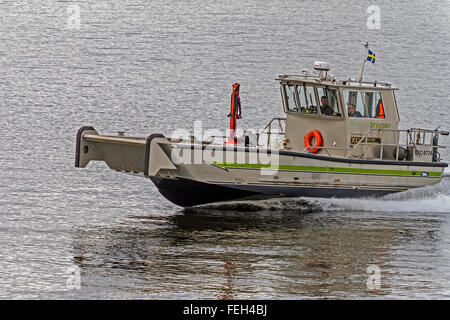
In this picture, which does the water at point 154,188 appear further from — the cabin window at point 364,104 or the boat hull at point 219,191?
the cabin window at point 364,104

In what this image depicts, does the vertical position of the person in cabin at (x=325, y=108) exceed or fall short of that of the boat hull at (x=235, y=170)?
it exceeds it

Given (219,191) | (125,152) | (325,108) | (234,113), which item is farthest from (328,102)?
(125,152)

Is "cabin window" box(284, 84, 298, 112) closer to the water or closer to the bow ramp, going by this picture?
the water

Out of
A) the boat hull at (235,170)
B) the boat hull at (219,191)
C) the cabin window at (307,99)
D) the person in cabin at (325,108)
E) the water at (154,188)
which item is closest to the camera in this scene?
the water at (154,188)

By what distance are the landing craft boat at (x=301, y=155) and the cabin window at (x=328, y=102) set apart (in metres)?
0.02

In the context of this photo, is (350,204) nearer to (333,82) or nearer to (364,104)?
(364,104)

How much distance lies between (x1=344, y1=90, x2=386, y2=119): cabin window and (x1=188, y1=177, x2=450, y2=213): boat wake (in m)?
2.00

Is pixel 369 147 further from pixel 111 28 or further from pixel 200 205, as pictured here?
pixel 111 28

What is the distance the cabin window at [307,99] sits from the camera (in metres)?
23.2

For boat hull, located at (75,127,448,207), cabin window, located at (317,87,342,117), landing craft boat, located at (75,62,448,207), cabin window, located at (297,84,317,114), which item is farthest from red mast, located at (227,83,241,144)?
cabin window, located at (317,87,342,117)

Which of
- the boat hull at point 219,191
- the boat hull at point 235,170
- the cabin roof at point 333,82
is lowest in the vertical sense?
the boat hull at point 219,191

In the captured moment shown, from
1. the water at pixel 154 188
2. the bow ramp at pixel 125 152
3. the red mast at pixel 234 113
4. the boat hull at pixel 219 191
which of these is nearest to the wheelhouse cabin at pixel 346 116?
the boat hull at pixel 219 191

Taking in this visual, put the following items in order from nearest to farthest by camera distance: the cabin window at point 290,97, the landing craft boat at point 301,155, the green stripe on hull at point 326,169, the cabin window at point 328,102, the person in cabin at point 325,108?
the landing craft boat at point 301,155
the green stripe on hull at point 326,169
the cabin window at point 328,102
the person in cabin at point 325,108
the cabin window at point 290,97

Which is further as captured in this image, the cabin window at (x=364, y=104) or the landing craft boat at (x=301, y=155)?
the cabin window at (x=364, y=104)
